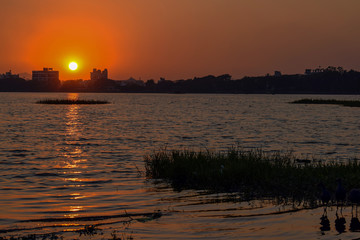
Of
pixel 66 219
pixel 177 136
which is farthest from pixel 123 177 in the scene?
pixel 177 136

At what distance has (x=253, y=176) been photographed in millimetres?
18984

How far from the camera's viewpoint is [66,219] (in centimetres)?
1454

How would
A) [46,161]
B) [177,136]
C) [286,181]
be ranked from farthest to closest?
1. [177,136]
2. [46,161]
3. [286,181]

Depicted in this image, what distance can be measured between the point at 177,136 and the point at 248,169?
28882 millimetres

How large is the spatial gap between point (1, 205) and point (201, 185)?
789 centimetres

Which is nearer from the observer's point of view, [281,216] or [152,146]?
[281,216]

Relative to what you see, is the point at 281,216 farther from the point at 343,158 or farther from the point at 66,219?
the point at 343,158

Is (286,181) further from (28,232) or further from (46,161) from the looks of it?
(46,161)

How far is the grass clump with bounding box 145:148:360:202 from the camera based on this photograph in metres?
17.3

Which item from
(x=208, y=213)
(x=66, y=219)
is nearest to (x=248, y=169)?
(x=208, y=213)

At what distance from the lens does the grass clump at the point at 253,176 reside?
1731cm

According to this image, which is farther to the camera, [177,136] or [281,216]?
[177,136]

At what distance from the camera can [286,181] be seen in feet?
59.6

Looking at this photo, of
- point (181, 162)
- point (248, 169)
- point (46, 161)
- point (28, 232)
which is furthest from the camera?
point (46, 161)
